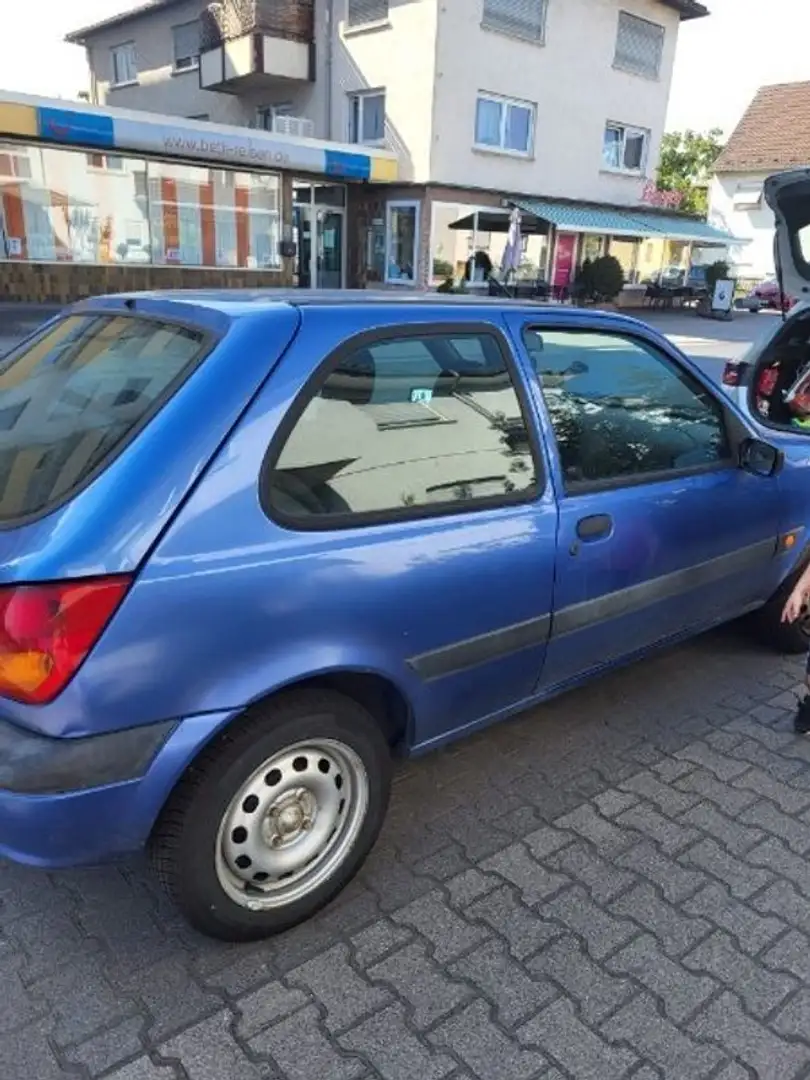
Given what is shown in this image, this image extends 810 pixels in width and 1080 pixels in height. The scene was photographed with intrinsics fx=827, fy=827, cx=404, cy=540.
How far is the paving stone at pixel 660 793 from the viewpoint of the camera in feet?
9.18

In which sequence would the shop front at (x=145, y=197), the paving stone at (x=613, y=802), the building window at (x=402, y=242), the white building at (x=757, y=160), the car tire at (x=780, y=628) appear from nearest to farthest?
the paving stone at (x=613, y=802) → the car tire at (x=780, y=628) → the shop front at (x=145, y=197) → the building window at (x=402, y=242) → the white building at (x=757, y=160)

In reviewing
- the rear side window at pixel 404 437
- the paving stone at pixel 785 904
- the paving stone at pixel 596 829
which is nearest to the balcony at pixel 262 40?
the rear side window at pixel 404 437

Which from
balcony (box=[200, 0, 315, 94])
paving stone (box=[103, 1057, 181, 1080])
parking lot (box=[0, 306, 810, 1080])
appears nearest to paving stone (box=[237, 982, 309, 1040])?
parking lot (box=[0, 306, 810, 1080])

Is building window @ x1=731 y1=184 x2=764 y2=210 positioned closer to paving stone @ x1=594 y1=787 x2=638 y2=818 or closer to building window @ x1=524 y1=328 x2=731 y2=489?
building window @ x1=524 y1=328 x2=731 y2=489

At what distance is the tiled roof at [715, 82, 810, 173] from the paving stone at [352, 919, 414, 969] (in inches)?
1493

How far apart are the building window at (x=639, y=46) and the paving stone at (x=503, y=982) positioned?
84.8ft

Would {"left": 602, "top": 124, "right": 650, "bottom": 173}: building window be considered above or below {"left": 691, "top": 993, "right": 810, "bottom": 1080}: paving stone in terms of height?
above

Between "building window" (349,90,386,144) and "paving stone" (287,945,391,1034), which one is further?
"building window" (349,90,386,144)

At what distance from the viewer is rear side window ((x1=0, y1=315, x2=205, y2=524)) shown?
1.96 metres

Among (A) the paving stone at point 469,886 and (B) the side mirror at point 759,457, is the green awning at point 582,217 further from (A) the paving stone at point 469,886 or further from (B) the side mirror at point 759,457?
(A) the paving stone at point 469,886

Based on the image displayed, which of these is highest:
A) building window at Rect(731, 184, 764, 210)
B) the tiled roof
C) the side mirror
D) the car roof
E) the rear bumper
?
the tiled roof

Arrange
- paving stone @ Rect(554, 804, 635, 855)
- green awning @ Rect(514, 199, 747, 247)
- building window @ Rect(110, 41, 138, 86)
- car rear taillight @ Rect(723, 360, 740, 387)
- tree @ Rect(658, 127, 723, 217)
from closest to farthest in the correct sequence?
paving stone @ Rect(554, 804, 635, 855)
car rear taillight @ Rect(723, 360, 740, 387)
green awning @ Rect(514, 199, 747, 247)
building window @ Rect(110, 41, 138, 86)
tree @ Rect(658, 127, 723, 217)

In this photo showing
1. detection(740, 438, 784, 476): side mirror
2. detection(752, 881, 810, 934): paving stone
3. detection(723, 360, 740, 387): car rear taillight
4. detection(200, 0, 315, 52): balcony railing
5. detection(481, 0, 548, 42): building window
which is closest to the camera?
detection(752, 881, 810, 934): paving stone

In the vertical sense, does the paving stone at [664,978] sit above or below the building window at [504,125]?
below
